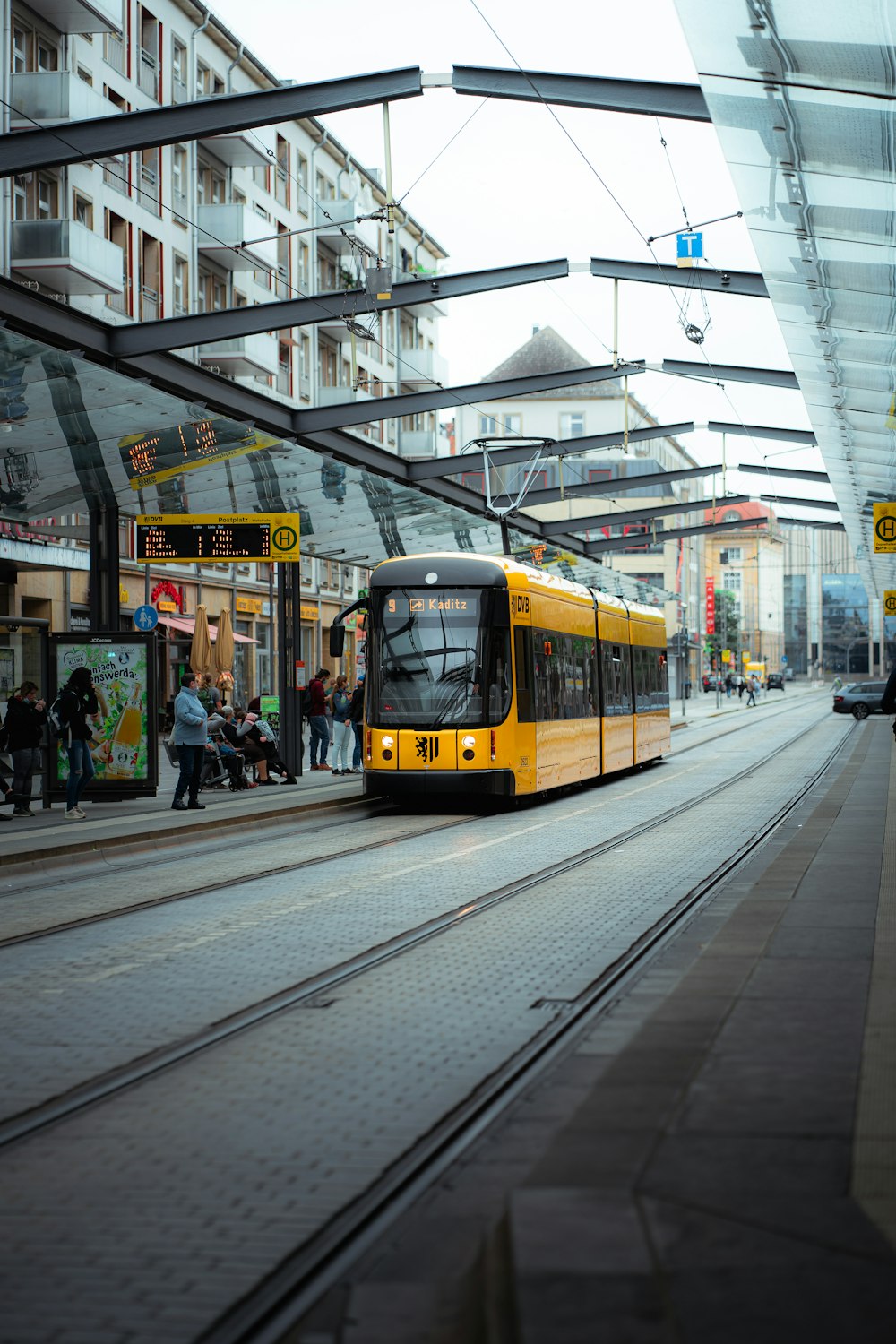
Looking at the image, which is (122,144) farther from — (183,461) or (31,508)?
(31,508)

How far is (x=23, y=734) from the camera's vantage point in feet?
65.2

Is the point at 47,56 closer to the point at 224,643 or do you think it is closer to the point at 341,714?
the point at 224,643

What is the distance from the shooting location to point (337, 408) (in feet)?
80.2

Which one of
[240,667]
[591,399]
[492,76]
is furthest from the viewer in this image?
[591,399]

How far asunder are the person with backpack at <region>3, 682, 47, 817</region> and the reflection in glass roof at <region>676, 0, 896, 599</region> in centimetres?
990

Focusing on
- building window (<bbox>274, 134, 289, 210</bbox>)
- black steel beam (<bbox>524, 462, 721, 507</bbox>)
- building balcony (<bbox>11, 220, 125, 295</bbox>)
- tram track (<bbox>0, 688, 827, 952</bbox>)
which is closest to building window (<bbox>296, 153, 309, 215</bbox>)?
building window (<bbox>274, 134, 289, 210</bbox>)

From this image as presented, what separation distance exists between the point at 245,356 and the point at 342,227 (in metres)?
9.30

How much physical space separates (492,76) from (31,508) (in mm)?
9708

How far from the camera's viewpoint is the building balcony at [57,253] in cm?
3603

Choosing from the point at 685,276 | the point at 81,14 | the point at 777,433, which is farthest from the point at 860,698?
the point at 685,276

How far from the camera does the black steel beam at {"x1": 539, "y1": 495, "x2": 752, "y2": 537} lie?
1516 inches

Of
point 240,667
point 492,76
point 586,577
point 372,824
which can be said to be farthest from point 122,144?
point 240,667

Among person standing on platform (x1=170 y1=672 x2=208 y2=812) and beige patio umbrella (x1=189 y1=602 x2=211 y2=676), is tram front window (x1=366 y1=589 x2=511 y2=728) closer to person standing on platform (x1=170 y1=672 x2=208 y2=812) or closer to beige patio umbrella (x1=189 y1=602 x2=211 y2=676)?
person standing on platform (x1=170 y1=672 x2=208 y2=812)

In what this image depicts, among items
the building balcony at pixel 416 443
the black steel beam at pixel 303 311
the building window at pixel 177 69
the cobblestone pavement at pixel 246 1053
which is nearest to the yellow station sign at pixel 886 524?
the black steel beam at pixel 303 311
